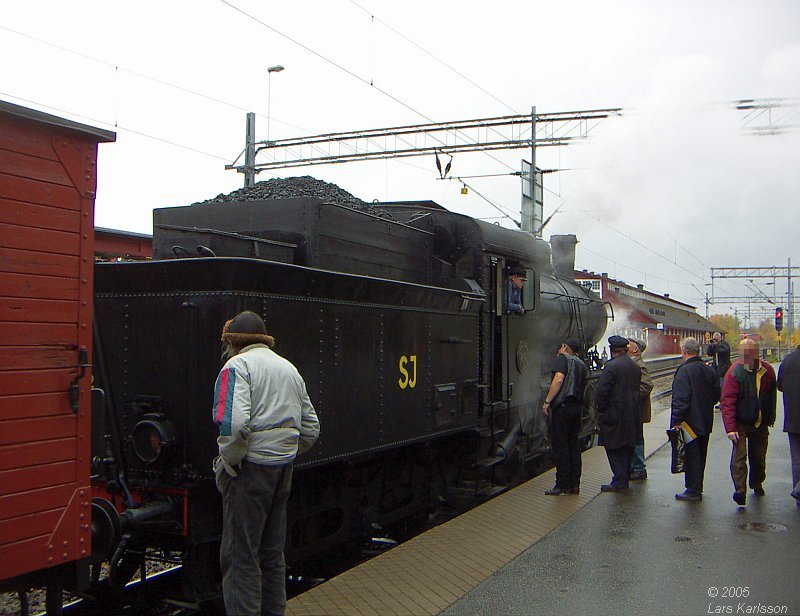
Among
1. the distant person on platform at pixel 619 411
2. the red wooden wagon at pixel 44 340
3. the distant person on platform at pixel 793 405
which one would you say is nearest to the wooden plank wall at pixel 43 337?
the red wooden wagon at pixel 44 340

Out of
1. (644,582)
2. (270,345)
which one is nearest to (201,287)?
(270,345)

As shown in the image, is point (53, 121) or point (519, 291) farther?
point (519, 291)

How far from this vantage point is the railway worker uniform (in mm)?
3588

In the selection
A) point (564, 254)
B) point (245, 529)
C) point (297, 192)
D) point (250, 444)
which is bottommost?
point (245, 529)

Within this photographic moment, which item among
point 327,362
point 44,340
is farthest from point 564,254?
point 44,340

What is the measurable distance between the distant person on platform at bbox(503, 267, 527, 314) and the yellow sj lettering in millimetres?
2140

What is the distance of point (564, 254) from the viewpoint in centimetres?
1175

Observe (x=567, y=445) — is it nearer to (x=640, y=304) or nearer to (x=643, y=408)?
(x=643, y=408)

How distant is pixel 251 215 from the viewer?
222 inches

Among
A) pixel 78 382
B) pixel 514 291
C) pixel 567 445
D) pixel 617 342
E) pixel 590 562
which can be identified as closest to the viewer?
pixel 78 382

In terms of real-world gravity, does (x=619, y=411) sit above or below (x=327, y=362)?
below

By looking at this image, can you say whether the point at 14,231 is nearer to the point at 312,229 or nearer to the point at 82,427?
the point at 82,427

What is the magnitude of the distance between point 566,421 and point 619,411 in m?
0.56

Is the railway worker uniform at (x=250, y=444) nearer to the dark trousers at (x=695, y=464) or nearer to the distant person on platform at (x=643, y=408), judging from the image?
the dark trousers at (x=695, y=464)
